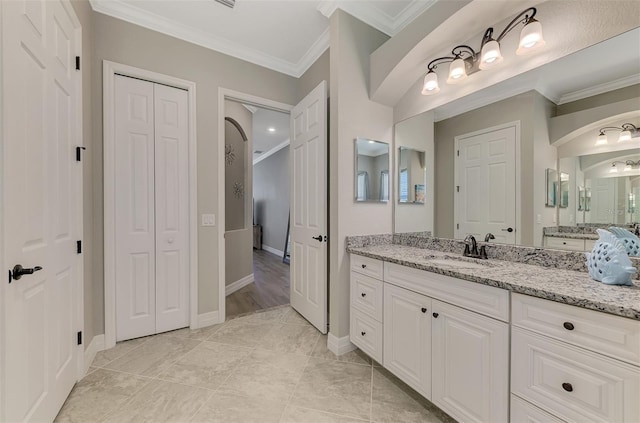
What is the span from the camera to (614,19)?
1.20 metres

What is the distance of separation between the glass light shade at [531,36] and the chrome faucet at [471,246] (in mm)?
1171

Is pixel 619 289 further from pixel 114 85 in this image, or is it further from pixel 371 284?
pixel 114 85

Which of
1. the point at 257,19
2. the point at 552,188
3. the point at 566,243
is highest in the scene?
the point at 257,19

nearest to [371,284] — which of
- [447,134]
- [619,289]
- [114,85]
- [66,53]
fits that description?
[619,289]

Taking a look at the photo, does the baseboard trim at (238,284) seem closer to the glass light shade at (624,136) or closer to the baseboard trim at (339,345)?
the baseboard trim at (339,345)

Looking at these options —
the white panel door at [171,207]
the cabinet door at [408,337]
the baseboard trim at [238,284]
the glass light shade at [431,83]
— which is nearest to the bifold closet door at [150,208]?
the white panel door at [171,207]

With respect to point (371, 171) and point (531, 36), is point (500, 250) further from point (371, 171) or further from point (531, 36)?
point (531, 36)

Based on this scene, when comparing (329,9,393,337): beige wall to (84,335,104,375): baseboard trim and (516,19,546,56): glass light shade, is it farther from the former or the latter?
(84,335,104,375): baseboard trim

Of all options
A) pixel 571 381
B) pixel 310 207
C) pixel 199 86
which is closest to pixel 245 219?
pixel 310 207

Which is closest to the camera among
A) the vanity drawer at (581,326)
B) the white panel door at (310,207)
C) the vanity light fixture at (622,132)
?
the vanity drawer at (581,326)

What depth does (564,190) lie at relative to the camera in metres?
1.46

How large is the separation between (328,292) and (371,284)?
66 cm

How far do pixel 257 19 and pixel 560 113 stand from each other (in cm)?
243

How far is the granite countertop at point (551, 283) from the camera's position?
86 centimetres
